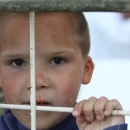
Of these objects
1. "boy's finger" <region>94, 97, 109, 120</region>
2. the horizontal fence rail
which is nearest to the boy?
"boy's finger" <region>94, 97, 109, 120</region>

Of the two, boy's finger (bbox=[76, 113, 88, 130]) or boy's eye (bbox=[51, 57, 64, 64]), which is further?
boy's eye (bbox=[51, 57, 64, 64])

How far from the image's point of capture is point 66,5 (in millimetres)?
916

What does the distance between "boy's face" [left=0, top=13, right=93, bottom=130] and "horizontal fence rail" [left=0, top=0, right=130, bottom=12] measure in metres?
0.21

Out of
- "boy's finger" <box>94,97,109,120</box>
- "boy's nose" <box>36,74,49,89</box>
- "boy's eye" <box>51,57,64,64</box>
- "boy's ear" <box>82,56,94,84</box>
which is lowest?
"boy's finger" <box>94,97,109,120</box>

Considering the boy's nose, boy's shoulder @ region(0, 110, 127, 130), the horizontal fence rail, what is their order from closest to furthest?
the horizontal fence rail
the boy's nose
boy's shoulder @ region(0, 110, 127, 130)

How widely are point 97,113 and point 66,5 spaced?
23cm

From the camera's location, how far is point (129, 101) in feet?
7.75

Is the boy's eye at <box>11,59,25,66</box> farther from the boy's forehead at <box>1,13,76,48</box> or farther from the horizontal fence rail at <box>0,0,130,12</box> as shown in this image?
the horizontal fence rail at <box>0,0,130,12</box>

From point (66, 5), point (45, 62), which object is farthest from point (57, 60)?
point (66, 5)

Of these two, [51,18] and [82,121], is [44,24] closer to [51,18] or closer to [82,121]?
[51,18]

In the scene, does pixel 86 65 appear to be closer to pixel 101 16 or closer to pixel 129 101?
pixel 129 101

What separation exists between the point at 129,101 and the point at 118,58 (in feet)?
3.76

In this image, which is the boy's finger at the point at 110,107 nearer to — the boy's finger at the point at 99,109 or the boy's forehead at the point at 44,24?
the boy's finger at the point at 99,109

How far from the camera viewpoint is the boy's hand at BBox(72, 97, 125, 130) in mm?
1013
